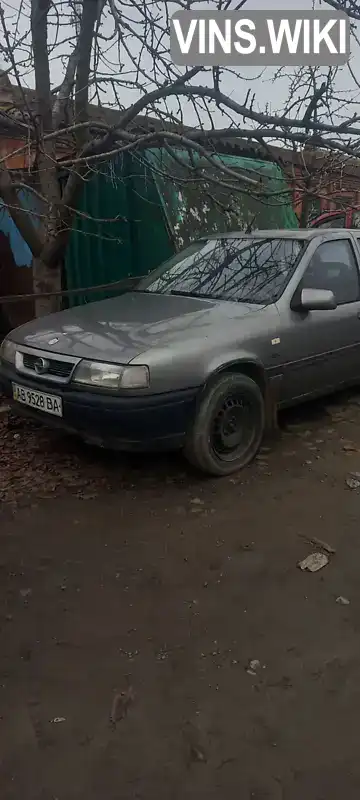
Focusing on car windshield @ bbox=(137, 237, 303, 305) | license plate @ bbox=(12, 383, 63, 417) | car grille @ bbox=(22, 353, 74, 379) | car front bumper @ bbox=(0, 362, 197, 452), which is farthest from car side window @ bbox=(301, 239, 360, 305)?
license plate @ bbox=(12, 383, 63, 417)

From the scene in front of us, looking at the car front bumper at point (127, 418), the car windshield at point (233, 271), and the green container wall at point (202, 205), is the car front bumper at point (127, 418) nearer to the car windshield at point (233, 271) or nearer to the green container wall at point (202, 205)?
the car windshield at point (233, 271)

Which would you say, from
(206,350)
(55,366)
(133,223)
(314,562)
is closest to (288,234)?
(206,350)

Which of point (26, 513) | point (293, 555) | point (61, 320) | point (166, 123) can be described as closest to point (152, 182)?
point (166, 123)

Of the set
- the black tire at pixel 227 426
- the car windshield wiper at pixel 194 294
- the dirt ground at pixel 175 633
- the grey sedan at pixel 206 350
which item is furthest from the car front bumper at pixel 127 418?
the car windshield wiper at pixel 194 294

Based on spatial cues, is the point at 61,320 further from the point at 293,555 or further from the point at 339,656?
the point at 339,656

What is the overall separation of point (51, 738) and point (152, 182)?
606 centimetres

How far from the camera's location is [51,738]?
1875 mm

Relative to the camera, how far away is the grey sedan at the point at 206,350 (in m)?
3.33

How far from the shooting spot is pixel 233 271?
434 centimetres

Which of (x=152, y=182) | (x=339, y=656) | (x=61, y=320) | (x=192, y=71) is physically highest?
(x=192, y=71)

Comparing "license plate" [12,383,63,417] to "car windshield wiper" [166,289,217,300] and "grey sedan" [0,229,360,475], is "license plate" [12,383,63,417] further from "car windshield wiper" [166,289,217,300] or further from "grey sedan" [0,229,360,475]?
"car windshield wiper" [166,289,217,300]

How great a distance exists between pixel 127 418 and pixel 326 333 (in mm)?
1832

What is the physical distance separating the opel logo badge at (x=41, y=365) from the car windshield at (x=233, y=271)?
4.13 feet

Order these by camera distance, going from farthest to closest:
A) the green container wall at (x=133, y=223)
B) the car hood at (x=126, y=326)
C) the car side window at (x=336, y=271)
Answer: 1. the green container wall at (x=133, y=223)
2. the car side window at (x=336, y=271)
3. the car hood at (x=126, y=326)
